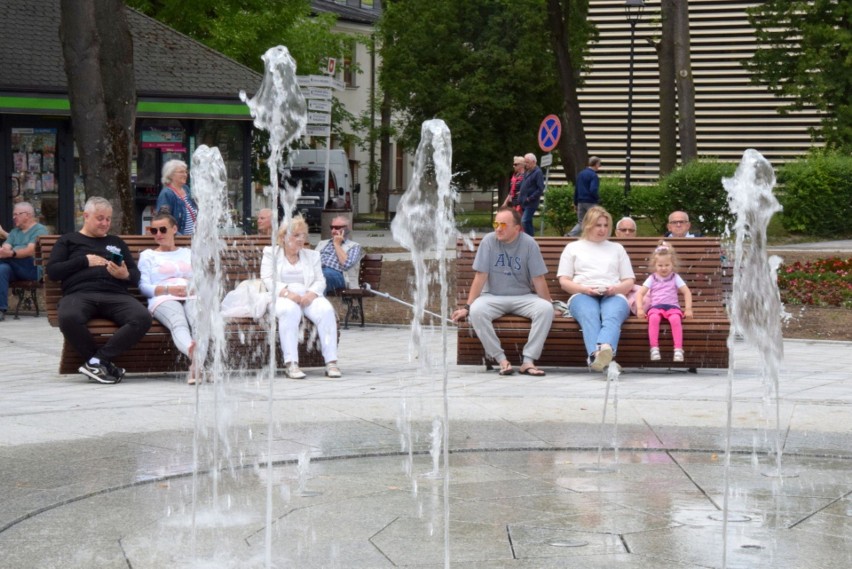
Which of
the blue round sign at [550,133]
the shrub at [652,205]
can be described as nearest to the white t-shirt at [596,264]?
the blue round sign at [550,133]

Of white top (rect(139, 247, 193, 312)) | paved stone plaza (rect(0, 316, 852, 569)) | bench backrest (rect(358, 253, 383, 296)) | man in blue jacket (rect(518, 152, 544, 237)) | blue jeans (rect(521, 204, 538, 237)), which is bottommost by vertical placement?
paved stone plaza (rect(0, 316, 852, 569))

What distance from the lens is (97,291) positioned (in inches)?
436

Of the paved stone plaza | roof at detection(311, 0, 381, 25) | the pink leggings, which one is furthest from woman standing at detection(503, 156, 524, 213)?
roof at detection(311, 0, 381, 25)

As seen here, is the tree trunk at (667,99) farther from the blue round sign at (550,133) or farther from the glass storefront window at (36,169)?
the glass storefront window at (36,169)

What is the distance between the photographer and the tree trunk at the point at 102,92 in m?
17.9

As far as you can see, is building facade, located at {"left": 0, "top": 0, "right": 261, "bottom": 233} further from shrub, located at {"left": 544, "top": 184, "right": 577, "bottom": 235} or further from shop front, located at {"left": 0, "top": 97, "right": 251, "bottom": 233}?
shrub, located at {"left": 544, "top": 184, "right": 577, "bottom": 235}

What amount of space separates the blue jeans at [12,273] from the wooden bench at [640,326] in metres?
6.71

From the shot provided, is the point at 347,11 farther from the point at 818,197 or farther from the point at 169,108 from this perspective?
the point at 169,108

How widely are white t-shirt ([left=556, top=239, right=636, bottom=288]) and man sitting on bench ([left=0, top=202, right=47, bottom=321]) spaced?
759cm

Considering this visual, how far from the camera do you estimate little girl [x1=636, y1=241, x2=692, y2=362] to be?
447 inches

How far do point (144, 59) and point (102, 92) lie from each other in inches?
A: 315

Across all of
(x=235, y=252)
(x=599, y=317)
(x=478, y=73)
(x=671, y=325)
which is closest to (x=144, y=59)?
(x=235, y=252)

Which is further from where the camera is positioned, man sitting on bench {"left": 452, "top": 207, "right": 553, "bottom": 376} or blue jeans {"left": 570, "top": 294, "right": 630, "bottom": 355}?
man sitting on bench {"left": 452, "top": 207, "right": 553, "bottom": 376}

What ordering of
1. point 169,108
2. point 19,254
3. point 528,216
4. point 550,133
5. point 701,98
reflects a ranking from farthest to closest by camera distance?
point 701,98 < point 550,133 < point 528,216 < point 169,108 < point 19,254
